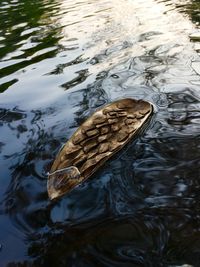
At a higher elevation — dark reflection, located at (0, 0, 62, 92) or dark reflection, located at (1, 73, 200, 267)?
dark reflection, located at (1, 73, 200, 267)

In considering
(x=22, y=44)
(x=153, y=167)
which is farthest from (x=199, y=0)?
(x=153, y=167)

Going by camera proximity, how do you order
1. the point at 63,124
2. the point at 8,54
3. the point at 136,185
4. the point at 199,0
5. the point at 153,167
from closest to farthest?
the point at 136,185, the point at 153,167, the point at 63,124, the point at 8,54, the point at 199,0

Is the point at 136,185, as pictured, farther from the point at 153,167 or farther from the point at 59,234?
the point at 59,234

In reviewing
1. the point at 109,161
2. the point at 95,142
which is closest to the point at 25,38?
the point at 95,142

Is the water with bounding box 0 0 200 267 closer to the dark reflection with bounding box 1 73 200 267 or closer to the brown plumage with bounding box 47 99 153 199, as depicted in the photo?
the dark reflection with bounding box 1 73 200 267

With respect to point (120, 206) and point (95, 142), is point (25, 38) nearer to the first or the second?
point (95, 142)

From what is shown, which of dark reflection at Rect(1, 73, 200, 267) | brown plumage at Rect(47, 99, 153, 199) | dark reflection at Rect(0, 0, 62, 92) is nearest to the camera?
dark reflection at Rect(1, 73, 200, 267)

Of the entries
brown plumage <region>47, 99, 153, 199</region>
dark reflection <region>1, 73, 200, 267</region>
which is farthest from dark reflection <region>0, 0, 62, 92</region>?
dark reflection <region>1, 73, 200, 267</region>
